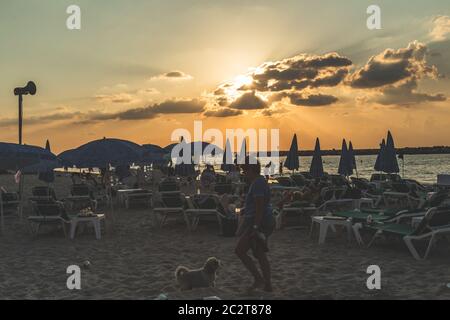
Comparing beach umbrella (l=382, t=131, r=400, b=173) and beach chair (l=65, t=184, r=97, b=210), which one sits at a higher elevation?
beach umbrella (l=382, t=131, r=400, b=173)

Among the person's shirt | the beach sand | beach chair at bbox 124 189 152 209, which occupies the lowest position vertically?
the beach sand

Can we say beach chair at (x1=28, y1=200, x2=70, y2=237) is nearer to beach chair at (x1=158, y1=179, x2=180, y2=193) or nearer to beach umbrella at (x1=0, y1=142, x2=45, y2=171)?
beach umbrella at (x1=0, y1=142, x2=45, y2=171)

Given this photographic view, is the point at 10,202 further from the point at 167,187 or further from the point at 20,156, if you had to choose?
the point at 167,187

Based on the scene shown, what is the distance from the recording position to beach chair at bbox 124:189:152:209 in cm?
1579

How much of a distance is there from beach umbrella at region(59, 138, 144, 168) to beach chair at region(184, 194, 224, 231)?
72.2 inches

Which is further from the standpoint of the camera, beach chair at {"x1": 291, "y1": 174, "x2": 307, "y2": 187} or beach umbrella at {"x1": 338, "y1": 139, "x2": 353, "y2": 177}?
beach chair at {"x1": 291, "y1": 174, "x2": 307, "y2": 187}

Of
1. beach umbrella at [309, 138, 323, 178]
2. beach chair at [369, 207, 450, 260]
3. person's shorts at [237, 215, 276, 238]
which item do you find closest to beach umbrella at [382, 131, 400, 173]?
beach umbrella at [309, 138, 323, 178]

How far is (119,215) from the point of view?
1416 centimetres

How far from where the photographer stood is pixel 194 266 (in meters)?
7.58

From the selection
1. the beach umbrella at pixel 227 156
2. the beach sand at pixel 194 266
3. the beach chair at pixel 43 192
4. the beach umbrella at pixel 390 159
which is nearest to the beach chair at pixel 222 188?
the beach sand at pixel 194 266

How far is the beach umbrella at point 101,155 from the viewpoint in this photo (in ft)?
37.2

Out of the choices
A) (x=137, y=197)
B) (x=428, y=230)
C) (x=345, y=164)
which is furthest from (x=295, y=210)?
(x=345, y=164)

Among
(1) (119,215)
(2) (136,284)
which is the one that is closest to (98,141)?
(1) (119,215)

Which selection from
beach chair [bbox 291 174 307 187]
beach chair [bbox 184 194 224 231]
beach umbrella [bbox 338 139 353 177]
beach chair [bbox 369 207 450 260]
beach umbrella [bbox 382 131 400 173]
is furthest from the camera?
beach chair [bbox 291 174 307 187]
